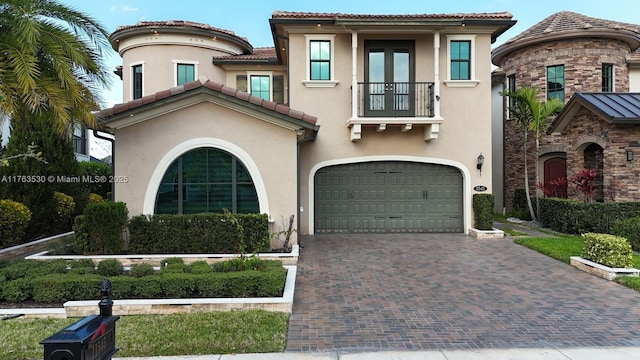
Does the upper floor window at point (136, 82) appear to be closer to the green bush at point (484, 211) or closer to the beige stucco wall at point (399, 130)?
the beige stucco wall at point (399, 130)

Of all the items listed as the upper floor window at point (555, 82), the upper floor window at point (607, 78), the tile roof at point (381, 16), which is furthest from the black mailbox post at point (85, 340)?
the upper floor window at point (607, 78)

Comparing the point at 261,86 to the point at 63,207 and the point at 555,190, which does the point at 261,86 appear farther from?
the point at 555,190

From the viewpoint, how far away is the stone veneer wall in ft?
52.6

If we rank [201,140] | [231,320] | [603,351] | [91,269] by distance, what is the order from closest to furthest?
[603,351], [231,320], [91,269], [201,140]

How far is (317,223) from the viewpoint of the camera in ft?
42.7

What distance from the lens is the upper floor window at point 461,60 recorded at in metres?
12.9

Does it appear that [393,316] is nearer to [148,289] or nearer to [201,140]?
[148,289]

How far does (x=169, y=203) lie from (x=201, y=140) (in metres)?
1.91

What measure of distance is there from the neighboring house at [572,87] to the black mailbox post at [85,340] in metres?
14.5

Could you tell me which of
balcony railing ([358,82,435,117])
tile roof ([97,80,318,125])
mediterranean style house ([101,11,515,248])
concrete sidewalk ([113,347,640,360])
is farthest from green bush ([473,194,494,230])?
concrete sidewalk ([113,347,640,360])

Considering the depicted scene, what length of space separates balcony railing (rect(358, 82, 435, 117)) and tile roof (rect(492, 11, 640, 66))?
25.3ft

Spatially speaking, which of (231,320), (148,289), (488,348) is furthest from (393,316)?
(148,289)

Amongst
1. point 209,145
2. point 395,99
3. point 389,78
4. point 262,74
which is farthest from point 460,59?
point 209,145

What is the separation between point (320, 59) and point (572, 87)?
11681mm
